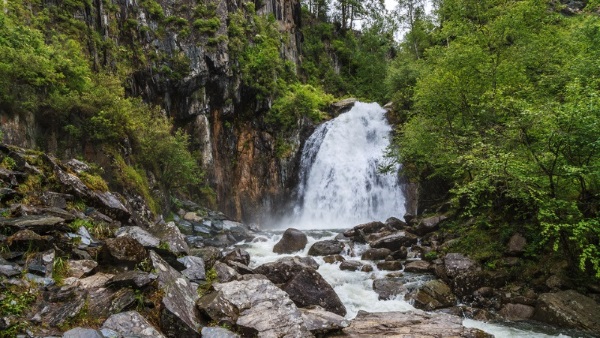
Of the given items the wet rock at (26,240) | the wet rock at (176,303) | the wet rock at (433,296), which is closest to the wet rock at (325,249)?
the wet rock at (433,296)

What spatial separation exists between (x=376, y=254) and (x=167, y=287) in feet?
35.6

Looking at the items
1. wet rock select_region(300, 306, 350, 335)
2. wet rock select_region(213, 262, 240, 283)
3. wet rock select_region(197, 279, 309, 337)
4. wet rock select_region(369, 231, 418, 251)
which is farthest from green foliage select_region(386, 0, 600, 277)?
wet rock select_region(213, 262, 240, 283)

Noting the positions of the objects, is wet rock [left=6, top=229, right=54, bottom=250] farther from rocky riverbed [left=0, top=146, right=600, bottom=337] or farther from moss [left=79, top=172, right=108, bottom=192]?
moss [left=79, top=172, right=108, bottom=192]

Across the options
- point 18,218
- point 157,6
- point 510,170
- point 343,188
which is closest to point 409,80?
point 343,188

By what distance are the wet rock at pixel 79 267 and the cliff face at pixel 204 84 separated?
17.5 meters

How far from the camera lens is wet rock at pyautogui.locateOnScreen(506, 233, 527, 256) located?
11961 mm

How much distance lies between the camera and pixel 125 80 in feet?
73.8

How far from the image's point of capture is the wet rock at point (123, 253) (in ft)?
21.6

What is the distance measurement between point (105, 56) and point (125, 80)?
1.70 m

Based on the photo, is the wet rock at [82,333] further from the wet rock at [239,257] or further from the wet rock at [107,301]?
the wet rock at [239,257]

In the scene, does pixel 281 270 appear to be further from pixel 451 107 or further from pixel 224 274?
pixel 451 107

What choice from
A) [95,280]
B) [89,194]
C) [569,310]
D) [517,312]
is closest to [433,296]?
[517,312]

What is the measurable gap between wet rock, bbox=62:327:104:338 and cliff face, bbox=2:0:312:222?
19731 mm

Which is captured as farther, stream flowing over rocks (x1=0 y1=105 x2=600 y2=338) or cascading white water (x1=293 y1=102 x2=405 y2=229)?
cascading white water (x1=293 y1=102 x2=405 y2=229)
